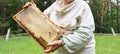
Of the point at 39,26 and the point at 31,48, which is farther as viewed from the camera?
the point at 31,48

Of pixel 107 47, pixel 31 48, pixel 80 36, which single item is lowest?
pixel 107 47

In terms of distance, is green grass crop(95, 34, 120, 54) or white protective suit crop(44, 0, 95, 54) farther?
green grass crop(95, 34, 120, 54)

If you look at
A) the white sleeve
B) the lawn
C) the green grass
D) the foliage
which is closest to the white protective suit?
the white sleeve

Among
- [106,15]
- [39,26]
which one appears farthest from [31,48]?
[106,15]

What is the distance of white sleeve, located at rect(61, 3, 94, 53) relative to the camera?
2.70m

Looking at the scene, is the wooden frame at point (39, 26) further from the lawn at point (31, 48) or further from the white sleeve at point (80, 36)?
the lawn at point (31, 48)

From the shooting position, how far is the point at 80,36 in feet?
8.88

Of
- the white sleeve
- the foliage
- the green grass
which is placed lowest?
the foliage

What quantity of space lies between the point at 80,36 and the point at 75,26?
11cm

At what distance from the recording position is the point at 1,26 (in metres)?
24.0

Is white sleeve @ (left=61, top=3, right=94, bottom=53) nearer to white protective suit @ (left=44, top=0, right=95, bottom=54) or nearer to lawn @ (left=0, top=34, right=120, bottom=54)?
white protective suit @ (left=44, top=0, right=95, bottom=54)

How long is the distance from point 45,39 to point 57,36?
0.30 ft

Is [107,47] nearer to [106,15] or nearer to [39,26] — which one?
[39,26]

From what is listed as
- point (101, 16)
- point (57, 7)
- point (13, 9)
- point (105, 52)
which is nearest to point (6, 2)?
point (13, 9)
